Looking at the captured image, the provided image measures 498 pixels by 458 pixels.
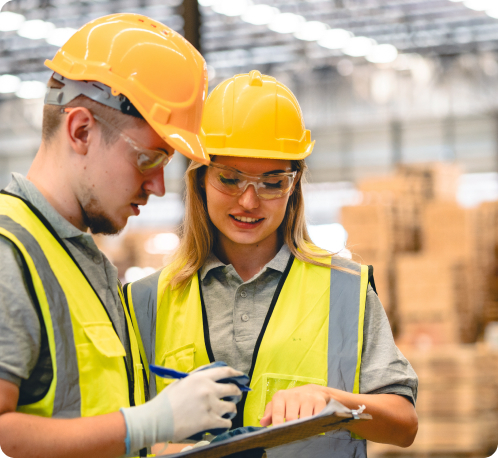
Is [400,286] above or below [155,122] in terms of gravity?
below

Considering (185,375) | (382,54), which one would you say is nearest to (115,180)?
(185,375)

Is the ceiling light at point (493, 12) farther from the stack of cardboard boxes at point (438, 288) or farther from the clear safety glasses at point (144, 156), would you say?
the clear safety glasses at point (144, 156)

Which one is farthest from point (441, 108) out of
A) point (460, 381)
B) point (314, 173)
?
point (460, 381)

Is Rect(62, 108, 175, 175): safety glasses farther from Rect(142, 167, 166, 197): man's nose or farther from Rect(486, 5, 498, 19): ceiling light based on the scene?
Rect(486, 5, 498, 19): ceiling light

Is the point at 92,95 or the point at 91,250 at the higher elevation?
the point at 92,95

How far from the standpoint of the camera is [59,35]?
17.6 meters

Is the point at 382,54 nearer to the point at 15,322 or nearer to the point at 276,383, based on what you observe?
the point at 276,383

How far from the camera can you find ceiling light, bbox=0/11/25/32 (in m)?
15.9

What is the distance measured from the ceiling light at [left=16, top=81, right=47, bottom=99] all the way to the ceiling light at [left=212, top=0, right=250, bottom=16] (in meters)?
7.82

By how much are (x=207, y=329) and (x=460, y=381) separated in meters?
5.86

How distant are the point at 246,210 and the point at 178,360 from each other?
60cm

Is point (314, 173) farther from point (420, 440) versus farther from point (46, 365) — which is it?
point (46, 365)

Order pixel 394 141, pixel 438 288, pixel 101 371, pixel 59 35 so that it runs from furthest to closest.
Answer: pixel 394 141
pixel 59 35
pixel 438 288
pixel 101 371

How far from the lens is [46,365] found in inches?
68.2
